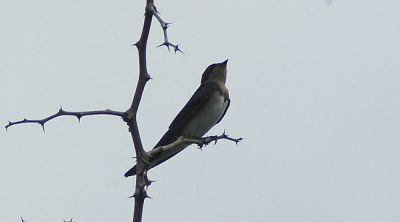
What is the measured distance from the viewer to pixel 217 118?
399 inches

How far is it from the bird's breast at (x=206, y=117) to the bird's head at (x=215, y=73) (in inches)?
36.7

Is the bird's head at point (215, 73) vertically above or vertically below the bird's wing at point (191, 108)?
above

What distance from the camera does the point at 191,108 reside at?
1012 centimetres

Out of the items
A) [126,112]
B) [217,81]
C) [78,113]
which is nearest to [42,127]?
[78,113]

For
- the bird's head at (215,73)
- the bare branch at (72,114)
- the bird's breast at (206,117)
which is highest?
the bird's head at (215,73)

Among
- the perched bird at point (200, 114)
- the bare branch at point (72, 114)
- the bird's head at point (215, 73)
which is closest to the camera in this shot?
the bare branch at point (72, 114)

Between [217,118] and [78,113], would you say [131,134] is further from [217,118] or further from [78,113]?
[217,118]

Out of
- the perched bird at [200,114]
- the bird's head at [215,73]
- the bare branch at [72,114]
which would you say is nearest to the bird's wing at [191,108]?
the perched bird at [200,114]

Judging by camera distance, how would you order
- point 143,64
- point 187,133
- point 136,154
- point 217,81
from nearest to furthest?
point 136,154
point 143,64
point 187,133
point 217,81

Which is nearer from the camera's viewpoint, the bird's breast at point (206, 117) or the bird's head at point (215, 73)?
the bird's breast at point (206, 117)

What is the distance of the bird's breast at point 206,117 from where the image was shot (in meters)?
9.97

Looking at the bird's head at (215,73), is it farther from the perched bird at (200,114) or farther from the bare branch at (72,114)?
the bare branch at (72,114)

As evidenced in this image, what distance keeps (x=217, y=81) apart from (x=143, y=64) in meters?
6.69

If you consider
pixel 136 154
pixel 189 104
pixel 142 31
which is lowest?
pixel 136 154
